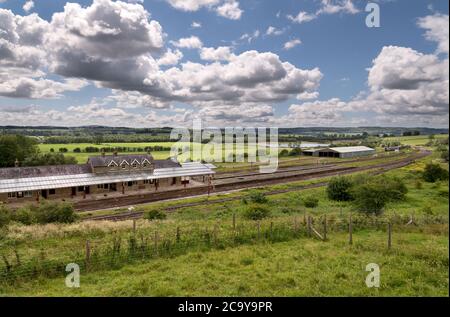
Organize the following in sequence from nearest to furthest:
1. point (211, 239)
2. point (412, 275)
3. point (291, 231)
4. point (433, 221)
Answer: point (412, 275) → point (211, 239) → point (291, 231) → point (433, 221)

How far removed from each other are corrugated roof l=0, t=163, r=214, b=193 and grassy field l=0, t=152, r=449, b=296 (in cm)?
2267

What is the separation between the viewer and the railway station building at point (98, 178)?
126 feet

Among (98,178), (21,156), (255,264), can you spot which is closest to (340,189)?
(255,264)

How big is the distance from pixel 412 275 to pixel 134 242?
474 inches

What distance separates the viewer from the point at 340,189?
37.9m

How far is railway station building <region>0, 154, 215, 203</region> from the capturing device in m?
38.4

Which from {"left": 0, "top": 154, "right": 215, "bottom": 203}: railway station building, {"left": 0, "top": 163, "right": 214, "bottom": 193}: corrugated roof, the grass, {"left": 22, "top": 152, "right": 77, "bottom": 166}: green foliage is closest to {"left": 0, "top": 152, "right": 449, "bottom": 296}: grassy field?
the grass

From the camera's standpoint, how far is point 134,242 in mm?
14156
